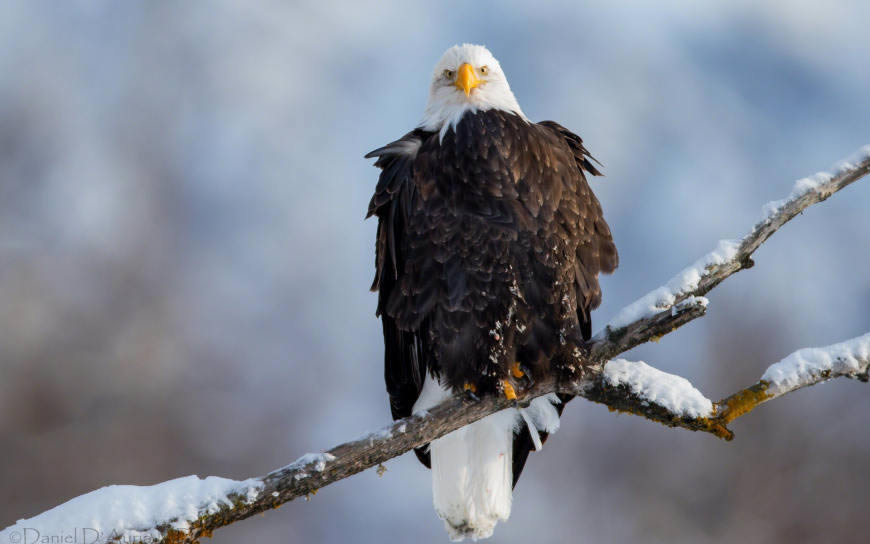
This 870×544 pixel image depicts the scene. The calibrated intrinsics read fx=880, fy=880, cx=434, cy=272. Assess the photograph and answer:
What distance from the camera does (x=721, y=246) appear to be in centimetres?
325

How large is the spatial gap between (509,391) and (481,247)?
0.61m

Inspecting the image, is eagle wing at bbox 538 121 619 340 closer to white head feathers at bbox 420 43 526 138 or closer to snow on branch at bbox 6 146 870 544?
white head feathers at bbox 420 43 526 138

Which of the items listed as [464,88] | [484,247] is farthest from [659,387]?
[464,88]

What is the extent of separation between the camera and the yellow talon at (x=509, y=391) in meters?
3.66

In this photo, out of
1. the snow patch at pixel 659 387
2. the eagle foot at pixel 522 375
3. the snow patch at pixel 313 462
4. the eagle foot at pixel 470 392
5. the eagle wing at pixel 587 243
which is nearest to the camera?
the snow patch at pixel 313 462

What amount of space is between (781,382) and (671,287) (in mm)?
501

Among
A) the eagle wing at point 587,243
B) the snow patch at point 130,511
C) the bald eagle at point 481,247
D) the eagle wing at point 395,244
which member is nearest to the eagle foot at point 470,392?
the bald eagle at point 481,247

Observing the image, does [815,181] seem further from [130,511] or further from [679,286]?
[130,511]

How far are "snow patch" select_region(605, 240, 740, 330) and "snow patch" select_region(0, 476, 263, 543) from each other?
1.48m

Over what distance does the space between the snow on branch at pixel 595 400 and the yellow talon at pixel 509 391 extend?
26 millimetres

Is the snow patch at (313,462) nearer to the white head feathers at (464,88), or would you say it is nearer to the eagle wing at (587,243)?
the eagle wing at (587,243)

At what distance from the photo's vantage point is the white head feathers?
418 cm

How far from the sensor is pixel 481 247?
12.2 feet

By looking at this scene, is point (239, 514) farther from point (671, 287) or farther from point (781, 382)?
point (781, 382)
